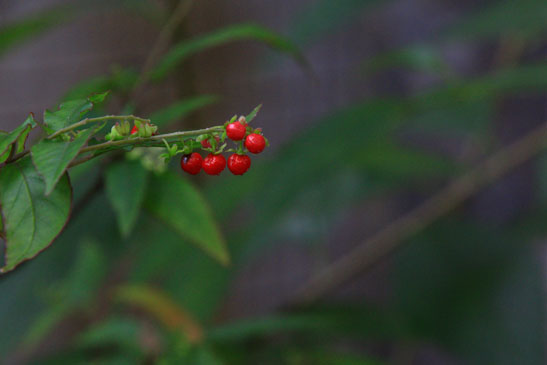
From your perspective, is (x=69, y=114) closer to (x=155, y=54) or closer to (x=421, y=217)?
(x=155, y=54)

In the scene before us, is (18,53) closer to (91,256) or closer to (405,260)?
(91,256)

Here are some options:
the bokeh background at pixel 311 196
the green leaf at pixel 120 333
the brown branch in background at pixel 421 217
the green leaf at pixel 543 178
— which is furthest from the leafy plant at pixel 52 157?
the green leaf at pixel 543 178

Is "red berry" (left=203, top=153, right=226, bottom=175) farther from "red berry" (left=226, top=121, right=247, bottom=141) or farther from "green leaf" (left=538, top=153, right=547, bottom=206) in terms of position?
"green leaf" (left=538, top=153, right=547, bottom=206)

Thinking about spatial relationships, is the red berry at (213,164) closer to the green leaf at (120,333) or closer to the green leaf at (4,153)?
the green leaf at (4,153)

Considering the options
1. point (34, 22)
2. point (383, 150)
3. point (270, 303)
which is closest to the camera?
point (34, 22)

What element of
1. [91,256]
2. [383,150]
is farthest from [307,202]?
[91,256]

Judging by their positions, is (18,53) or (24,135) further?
(18,53)

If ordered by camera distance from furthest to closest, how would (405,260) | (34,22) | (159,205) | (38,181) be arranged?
(405,260)
(34,22)
(159,205)
(38,181)

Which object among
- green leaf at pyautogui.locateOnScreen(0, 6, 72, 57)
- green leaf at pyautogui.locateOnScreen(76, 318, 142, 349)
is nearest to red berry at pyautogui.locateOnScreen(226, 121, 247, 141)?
green leaf at pyautogui.locateOnScreen(76, 318, 142, 349)
